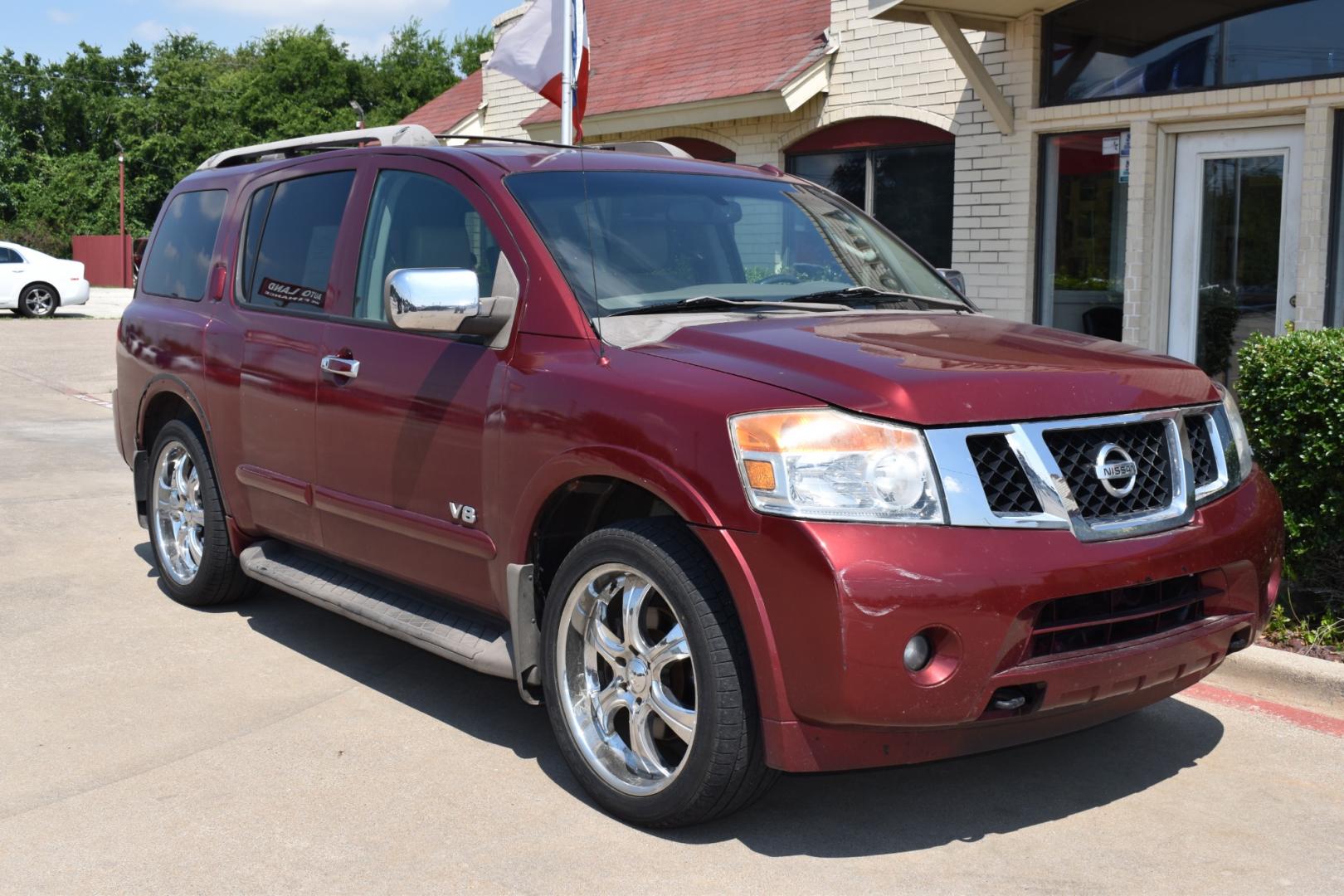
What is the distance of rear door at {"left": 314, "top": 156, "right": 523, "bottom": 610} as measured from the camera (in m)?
4.50

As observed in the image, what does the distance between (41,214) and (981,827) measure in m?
56.6

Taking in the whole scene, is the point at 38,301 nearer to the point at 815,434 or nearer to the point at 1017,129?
the point at 1017,129

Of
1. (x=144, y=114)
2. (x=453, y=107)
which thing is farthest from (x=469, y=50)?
(x=453, y=107)

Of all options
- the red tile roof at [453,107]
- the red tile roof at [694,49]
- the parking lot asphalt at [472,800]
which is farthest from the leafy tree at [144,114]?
the parking lot asphalt at [472,800]

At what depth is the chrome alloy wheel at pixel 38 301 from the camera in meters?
29.7

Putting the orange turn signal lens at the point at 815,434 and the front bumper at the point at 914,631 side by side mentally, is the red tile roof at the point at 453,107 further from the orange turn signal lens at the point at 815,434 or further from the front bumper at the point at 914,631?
the front bumper at the point at 914,631

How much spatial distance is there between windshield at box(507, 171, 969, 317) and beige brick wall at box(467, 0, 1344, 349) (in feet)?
17.2

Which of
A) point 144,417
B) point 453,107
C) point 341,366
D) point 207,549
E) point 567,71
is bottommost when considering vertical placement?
point 207,549

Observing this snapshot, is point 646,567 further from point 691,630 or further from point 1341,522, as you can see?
point 1341,522

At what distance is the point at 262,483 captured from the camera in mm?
5602

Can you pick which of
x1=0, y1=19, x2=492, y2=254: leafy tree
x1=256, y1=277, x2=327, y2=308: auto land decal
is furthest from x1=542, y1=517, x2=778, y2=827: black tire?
x1=0, y1=19, x2=492, y2=254: leafy tree

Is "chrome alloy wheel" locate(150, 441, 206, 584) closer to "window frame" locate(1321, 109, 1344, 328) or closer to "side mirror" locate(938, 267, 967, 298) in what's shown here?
"side mirror" locate(938, 267, 967, 298)

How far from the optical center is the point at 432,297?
420cm

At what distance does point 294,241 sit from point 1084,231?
24.4ft
